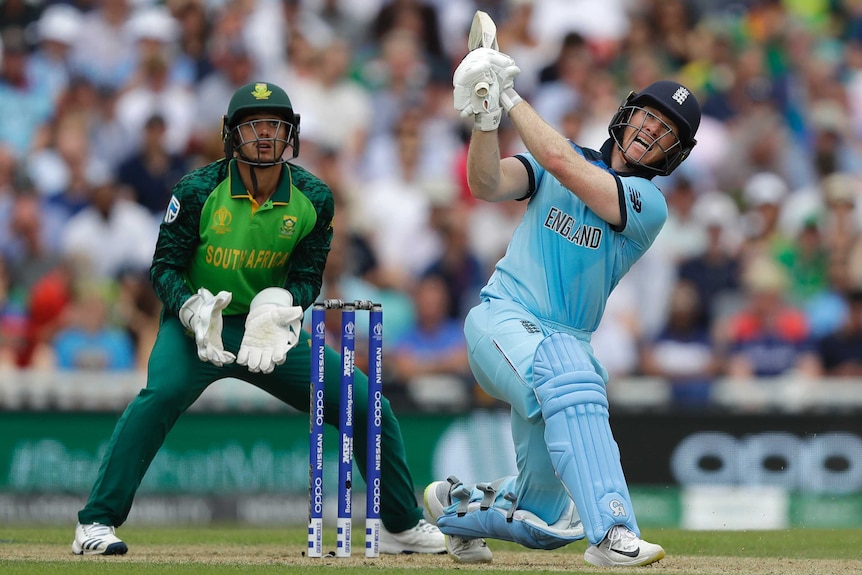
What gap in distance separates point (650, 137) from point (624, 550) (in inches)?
70.0

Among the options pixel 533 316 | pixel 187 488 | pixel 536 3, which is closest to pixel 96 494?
pixel 533 316

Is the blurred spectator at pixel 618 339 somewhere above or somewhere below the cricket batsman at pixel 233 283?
above

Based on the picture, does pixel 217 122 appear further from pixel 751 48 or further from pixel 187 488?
pixel 751 48

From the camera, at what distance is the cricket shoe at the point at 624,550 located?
588 centimetres

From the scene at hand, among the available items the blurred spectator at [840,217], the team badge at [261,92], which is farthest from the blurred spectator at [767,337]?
the team badge at [261,92]

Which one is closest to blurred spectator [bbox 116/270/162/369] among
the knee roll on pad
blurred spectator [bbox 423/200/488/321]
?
blurred spectator [bbox 423/200/488/321]

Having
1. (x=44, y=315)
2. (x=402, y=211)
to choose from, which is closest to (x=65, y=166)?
(x=44, y=315)

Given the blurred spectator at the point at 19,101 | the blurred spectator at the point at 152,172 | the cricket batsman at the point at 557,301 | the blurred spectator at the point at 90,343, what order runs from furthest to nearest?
the blurred spectator at the point at 19,101, the blurred spectator at the point at 152,172, the blurred spectator at the point at 90,343, the cricket batsman at the point at 557,301

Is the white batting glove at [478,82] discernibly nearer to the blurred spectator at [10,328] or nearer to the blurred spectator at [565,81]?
the blurred spectator at [10,328]

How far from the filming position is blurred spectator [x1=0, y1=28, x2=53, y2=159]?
42.5 feet

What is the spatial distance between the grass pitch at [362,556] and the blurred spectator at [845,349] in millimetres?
3006

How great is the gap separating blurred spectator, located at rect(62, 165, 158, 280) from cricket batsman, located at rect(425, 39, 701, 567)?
19.3 feet

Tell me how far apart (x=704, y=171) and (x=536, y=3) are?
2563 mm

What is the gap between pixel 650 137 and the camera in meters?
6.46
